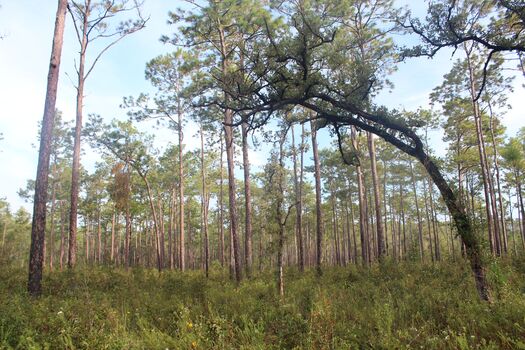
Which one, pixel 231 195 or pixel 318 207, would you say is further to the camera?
pixel 318 207

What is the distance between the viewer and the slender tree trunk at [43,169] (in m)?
8.66

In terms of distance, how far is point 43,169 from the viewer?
30.2 feet

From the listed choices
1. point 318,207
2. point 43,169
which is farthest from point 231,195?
point 43,169

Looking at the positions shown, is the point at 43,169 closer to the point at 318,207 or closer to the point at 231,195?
the point at 231,195

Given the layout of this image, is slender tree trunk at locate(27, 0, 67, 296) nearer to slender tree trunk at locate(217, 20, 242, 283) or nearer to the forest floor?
the forest floor

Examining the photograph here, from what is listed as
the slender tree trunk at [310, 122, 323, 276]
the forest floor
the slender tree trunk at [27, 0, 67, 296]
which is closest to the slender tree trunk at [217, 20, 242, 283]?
the forest floor

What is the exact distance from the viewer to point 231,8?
44.7ft

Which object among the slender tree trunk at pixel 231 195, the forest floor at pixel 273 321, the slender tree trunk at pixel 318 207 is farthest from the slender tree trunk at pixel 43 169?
the slender tree trunk at pixel 318 207

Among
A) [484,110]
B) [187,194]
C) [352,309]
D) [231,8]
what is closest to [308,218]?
[187,194]

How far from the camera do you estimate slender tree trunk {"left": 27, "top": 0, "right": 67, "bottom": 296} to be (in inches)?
341

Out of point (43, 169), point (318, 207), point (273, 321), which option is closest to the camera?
point (273, 321)

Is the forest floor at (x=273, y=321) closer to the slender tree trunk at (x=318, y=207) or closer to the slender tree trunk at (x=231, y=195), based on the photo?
the slender tree trunk at (x=231, y=195)

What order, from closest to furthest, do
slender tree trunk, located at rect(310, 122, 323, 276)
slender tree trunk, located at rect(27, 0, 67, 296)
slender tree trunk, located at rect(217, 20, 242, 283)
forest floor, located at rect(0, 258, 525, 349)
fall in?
forest floor, located at rect(0, 258, 525, 349) < slender tree trunk, located at rect(27, 0, 67, 296) < slender tree trunk, located at rect(217, 20, 242, 283) < slender tree trunk, located at rect(310, 122, 323, 276)

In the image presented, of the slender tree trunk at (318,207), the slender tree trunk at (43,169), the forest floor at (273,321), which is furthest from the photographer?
the slender tree trunk at (318,207)
